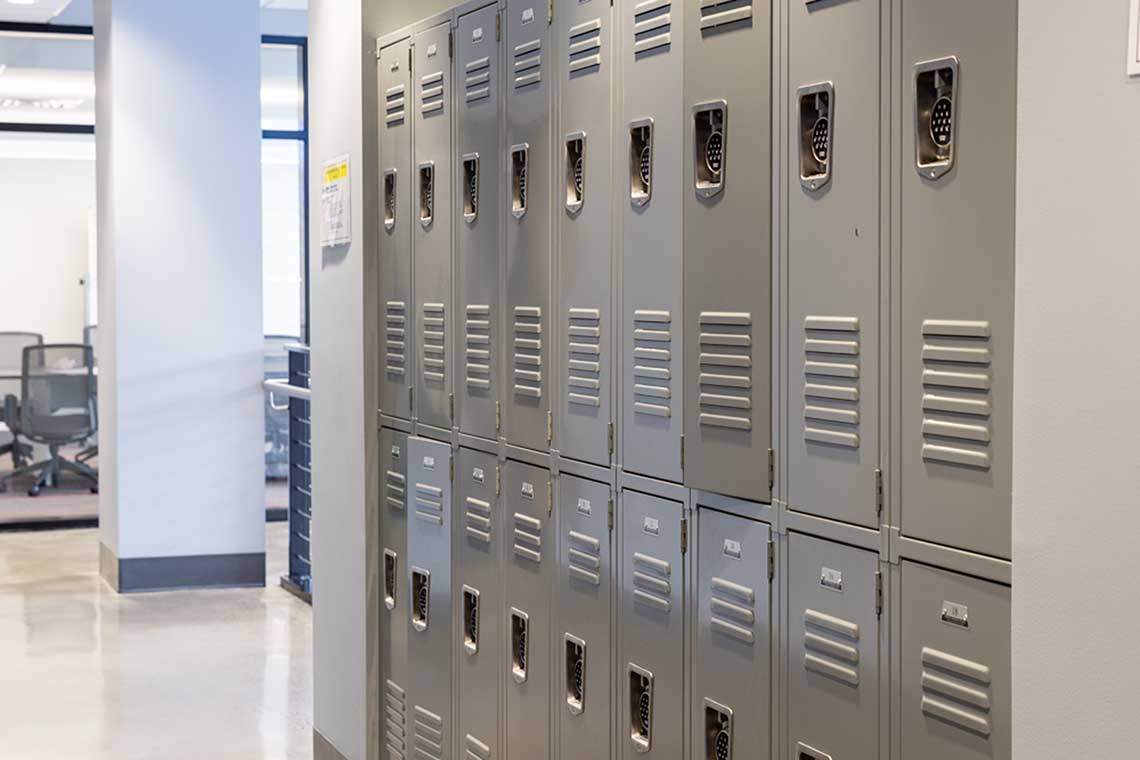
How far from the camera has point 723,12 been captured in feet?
7.95

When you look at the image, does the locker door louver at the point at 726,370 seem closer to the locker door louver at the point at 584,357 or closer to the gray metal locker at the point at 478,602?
the locker door louver at the point at 584,357

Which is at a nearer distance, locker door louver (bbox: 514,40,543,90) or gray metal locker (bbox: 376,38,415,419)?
locker door louver (bbox: 514,40,543,90)

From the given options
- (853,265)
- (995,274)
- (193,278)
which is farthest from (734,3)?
(193,278)

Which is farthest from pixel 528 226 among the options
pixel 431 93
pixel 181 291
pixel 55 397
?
pixel 55 397

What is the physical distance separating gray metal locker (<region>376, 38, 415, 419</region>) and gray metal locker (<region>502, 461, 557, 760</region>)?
2.32 ft

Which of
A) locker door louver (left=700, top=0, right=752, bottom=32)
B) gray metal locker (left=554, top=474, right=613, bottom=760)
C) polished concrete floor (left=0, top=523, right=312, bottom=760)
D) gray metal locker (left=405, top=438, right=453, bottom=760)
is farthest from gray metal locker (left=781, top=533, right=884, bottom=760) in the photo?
polished concrete floor (left=0, top=523, right=312, bottom=760)

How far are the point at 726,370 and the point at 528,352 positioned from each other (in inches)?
33.6

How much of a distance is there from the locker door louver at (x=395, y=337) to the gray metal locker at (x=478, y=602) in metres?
0.47

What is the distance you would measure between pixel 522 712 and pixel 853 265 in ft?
5.24

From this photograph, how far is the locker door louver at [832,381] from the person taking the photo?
2129 mm

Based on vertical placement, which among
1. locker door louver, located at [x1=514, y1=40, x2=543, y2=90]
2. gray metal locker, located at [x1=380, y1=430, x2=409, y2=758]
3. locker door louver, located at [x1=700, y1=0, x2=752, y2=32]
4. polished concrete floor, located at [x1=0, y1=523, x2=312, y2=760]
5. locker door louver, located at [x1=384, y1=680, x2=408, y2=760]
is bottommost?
polished concrete floor, located at [x1=0, y1=523, x2=312, y2=760]

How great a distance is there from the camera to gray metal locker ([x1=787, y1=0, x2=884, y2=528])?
6.86ft

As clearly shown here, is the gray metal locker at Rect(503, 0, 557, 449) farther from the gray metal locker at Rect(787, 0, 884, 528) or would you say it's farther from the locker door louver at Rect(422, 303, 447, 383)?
the gray metal locker at Rect(787, 0, 884, 528)

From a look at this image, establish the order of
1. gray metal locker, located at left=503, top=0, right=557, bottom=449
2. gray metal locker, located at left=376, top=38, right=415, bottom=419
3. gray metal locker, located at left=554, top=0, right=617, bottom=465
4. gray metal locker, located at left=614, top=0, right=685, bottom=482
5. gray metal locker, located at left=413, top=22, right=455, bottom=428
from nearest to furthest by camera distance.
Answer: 1. gray metal locker, located at left=614, top=0, right=685, bottom=482
2. gray metal locker, located at left=554, top=0, right=617, bottom=465
3. gray metal locker, located at left=503, top=0, right=557, bottom=449
4. gray metal locker, located at left=413, top=22, right=455, bottom=428
5. gray metal locker, located at left=376, top=38, right=415, bottom=419
